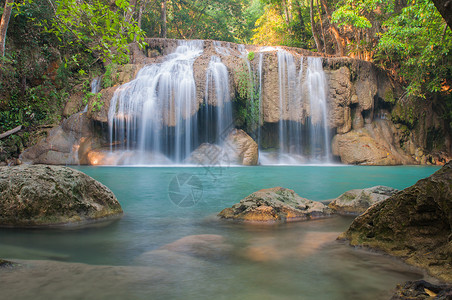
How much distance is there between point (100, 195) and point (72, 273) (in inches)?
95.4

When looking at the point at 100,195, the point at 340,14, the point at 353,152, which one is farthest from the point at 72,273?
the point at 340,14

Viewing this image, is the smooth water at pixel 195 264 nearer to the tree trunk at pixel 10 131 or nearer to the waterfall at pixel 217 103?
the waterfall at pixel 217 103

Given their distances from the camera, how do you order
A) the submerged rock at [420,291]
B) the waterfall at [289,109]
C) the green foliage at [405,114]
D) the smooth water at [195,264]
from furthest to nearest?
the green foliage at [405,114] → the waterfall at [289,109] → the smooth water at [195,264] → the submerged rock at [420,291]

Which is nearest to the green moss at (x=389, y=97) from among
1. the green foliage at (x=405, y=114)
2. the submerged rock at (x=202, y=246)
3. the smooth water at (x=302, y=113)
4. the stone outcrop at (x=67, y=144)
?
the green foliage at (x=405, y=114)

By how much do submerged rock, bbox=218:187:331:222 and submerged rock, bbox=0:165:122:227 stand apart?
1943 mm

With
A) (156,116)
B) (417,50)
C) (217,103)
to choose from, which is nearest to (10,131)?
(156,116)

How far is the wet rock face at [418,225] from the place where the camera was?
2615 millimetres

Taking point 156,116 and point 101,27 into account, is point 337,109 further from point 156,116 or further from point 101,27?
point 101,27

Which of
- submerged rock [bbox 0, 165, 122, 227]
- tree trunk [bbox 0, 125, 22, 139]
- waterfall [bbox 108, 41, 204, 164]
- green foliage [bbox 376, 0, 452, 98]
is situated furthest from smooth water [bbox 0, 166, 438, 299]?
tree trunk [bbox 0, 125, 22, 139]

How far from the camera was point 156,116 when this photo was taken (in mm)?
15047

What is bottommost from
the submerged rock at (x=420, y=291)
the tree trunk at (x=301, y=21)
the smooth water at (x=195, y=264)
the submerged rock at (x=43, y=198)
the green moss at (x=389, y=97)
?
the smooth water at (x=195, y=264)

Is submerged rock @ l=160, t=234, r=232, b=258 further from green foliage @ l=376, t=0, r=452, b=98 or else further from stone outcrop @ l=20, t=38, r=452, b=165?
green foliage @ l=376, t=0, r=452, b=98

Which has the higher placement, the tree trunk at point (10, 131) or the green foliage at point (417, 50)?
the green foliage at point (417, 50)

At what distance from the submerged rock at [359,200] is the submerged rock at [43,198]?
3615 millimetres
